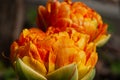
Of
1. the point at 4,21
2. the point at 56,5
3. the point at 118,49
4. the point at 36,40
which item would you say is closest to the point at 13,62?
the point at 36,40

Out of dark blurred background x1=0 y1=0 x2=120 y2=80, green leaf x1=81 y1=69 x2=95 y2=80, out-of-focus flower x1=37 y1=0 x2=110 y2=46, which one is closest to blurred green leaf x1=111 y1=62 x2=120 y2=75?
dark blurred background x1=0 y1=0 x2=120 y2=80

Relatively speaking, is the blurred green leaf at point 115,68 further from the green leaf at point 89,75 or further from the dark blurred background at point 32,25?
the green leaf at point 89,75

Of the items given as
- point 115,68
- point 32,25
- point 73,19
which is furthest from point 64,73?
point 32,25

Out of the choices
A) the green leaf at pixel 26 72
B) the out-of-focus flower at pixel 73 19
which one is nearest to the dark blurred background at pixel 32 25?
the out-of-focus flower at pixel 73 19

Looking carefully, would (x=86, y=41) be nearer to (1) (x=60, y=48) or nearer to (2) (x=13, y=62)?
→ (1) (x=60, y=48)

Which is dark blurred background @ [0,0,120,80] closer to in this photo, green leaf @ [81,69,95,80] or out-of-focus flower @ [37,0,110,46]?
out-of-focus flower @ [37,0,110,46]

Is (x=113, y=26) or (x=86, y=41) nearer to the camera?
(x=86, y=41)
